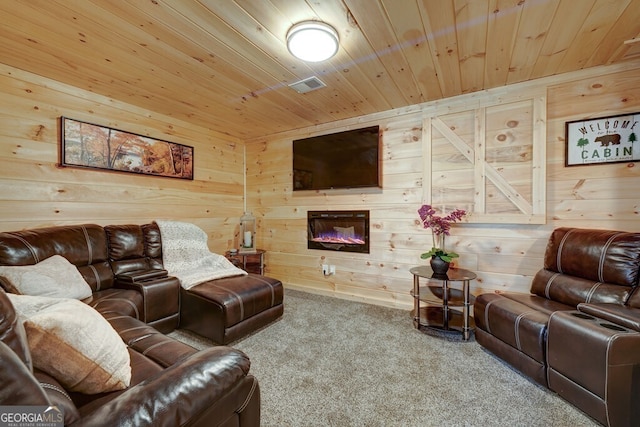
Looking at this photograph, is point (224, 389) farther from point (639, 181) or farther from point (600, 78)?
point (600, 78)

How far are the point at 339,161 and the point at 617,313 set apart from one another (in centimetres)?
280

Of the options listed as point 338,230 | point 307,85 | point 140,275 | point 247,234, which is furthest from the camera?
point 247,234

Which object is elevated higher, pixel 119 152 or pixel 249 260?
pixel 119 152

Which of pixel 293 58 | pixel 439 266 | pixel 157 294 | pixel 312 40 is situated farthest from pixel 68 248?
pixel 439 266

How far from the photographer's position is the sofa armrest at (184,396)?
77 centimetres

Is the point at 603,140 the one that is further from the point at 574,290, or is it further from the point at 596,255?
the point at 574,290

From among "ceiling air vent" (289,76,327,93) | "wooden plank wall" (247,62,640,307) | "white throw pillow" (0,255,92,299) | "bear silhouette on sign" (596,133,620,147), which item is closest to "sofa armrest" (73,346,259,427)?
"white throw pillow" (0,255,92,299)

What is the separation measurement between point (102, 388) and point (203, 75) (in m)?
2.43

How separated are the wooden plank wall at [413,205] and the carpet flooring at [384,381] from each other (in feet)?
2.68

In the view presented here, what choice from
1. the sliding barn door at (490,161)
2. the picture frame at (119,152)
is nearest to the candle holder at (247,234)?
the picture frame at (119,152)

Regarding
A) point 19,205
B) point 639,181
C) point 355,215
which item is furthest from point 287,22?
point 639,181

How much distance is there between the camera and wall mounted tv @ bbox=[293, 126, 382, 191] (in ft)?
11.0

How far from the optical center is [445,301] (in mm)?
2516

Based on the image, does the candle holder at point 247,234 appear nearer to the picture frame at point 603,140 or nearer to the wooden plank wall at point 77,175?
the wooden plank wall at point 77,175
